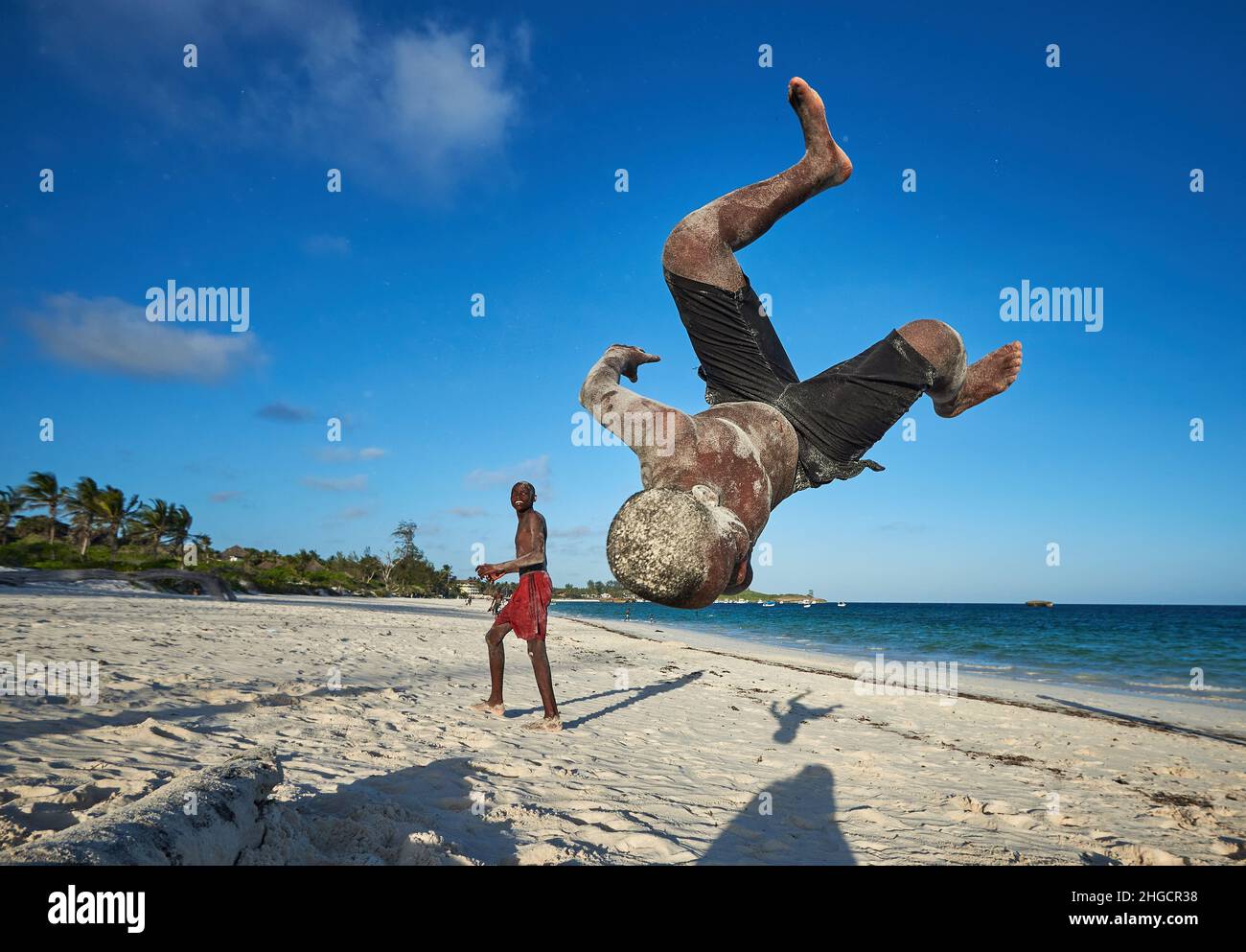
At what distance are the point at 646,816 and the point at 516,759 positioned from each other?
148cm

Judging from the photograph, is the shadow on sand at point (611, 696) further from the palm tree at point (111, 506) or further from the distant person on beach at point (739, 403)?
the palm tree at point (111, 506)

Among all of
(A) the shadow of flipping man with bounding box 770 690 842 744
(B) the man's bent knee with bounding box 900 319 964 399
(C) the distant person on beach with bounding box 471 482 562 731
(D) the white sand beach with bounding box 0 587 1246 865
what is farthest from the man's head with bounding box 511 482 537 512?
(B) the man's bent knee with bounding box 900 319 964 399

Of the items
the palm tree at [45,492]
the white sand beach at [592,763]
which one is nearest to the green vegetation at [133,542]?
the palm tree at [45,492]

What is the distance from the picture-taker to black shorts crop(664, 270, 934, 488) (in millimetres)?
Result: 1966

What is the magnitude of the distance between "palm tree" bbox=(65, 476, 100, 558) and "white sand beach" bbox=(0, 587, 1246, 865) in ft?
137

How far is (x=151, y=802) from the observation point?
1.90 metres

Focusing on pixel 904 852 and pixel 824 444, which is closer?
pixel 824 444

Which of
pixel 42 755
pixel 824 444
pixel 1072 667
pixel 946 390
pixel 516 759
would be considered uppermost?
pixel 946 390

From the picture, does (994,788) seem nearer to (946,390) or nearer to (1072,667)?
(946,390)

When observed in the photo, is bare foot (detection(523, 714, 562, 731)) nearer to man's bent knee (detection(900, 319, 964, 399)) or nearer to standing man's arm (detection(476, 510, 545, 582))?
standing man's arm (detection(476, 510, 545, 582))

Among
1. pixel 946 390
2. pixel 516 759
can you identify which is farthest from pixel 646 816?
pixel 946 390

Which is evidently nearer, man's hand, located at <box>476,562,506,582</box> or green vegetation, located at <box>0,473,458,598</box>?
man's hand, located at <box>476,562,506,582</box>

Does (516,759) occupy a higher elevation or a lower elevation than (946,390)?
lower

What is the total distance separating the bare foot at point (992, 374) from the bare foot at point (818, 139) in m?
0.81
